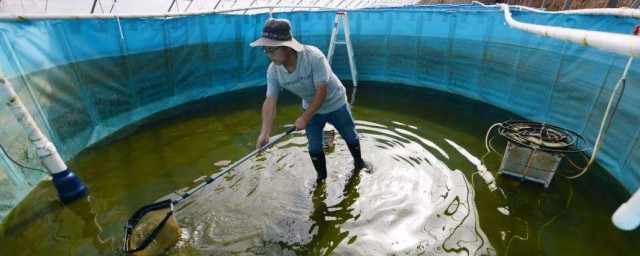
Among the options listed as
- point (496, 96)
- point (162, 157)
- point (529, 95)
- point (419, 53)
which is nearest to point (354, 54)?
point (419, 53)

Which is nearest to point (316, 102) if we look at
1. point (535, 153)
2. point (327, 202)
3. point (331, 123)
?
point (331, 123)

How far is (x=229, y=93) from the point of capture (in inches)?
306

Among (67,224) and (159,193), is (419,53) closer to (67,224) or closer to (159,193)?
(159,193)

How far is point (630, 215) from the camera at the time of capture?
1235mm

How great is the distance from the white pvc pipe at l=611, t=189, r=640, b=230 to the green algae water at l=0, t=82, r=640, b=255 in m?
2.09

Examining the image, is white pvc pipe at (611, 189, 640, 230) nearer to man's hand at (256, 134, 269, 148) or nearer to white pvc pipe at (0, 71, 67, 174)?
man's hand at (256, 134, 269, 148)

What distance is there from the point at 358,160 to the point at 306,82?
1.56 meters

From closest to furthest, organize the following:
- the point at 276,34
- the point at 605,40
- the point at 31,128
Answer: the point at 605,40, the point at 276,34, the point at 31,128

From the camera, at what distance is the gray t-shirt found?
126 inches

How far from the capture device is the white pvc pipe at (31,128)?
10.7ft

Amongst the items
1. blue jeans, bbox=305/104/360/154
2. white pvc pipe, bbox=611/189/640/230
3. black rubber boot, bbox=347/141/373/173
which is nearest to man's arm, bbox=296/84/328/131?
blue jeans, bbox=305/104/360/154

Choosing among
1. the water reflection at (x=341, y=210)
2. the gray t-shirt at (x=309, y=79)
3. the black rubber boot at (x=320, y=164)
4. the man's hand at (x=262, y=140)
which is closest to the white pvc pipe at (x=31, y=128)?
the water reflection at (x=341, y=210)

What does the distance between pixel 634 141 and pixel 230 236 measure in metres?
4.96

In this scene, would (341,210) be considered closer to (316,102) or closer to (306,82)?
(316,102)
